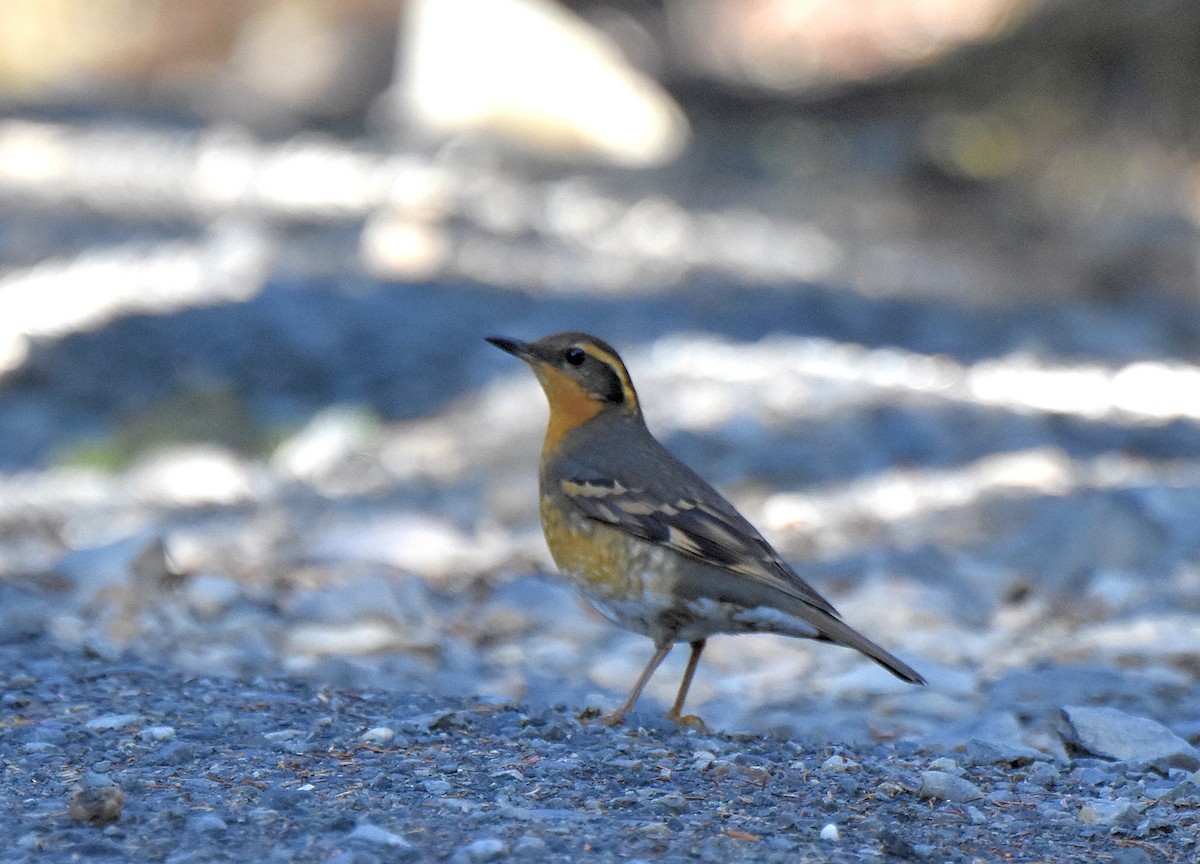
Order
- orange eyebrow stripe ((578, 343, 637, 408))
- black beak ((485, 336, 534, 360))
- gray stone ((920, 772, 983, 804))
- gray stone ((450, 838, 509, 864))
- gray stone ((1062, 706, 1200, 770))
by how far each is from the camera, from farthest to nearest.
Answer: orange eyebrow stripe ((578, 343, 637, 408)) < black beak ((485, 336, 534, 360)) < gray stone ((1062, 706, 1200, 770)) < gray stone ((920, 772, 983, 804)) < gray stone ((450, 838, 509, 864))

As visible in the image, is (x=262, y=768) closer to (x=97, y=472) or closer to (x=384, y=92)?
(x=97, y=472)

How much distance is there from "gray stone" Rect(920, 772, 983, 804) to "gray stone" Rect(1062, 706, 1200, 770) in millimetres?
726

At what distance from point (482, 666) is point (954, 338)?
7314 millimetres

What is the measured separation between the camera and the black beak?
6.33m

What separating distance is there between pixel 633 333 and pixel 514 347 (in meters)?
6.32

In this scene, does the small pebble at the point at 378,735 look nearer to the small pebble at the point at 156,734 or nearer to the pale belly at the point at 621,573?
the small pebble at the point at 156,734

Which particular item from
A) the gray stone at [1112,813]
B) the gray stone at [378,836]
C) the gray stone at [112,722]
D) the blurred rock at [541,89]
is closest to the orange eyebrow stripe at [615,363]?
the gray stone at [112,722]

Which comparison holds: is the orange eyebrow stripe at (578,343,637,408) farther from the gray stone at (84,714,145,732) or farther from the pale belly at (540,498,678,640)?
the gray stone at (84,714,145,732)

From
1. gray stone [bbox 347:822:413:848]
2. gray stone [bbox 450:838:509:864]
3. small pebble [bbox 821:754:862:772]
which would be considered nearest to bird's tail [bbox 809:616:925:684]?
small pebble [bbox 821:754:862:772]

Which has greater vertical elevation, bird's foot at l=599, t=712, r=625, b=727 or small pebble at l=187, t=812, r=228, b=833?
bird's foot at l=599, t=712, r=625, b=727

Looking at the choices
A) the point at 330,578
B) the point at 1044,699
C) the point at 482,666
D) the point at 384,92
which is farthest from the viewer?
the point at 384,92

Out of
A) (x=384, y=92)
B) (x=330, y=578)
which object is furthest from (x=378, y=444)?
(x=384, y=92)

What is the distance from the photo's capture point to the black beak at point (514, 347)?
6.33m

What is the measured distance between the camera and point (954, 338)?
43.3 feet
